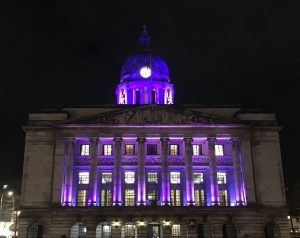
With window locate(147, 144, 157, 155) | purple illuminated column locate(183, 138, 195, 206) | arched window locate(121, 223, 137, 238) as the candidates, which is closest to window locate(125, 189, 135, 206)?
arched window locate(121, 223, 137, 238)

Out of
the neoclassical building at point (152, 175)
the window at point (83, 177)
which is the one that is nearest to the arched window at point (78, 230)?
the neoclassical building at point (152, 175)

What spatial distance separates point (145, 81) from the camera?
8788 centimetres

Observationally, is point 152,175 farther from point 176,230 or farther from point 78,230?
point 78,230

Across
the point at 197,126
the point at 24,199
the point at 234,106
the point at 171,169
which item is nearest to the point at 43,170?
the point at 24,199

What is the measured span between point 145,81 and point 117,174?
29059mm

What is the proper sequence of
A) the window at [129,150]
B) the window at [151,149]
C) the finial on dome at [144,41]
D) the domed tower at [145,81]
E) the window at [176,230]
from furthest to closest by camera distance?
the finial on dome at [144,41]
the domed tower at [145,81]
the window at [151,149]
the window at [129,150]
the window at [176,230]

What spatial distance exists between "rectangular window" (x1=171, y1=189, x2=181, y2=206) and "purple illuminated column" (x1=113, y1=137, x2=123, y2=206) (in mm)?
8034

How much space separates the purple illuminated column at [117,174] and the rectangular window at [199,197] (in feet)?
38.1

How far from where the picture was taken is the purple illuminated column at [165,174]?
62281 mm

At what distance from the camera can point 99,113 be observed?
222 feet

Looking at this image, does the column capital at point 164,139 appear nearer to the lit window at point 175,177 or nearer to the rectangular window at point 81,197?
the lit window at point 175,177

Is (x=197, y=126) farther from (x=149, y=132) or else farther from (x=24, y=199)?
(x=24, y=199)

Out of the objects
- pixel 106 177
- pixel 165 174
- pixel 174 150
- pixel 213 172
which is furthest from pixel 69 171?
pixel 213 172

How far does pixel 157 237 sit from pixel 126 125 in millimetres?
17154
